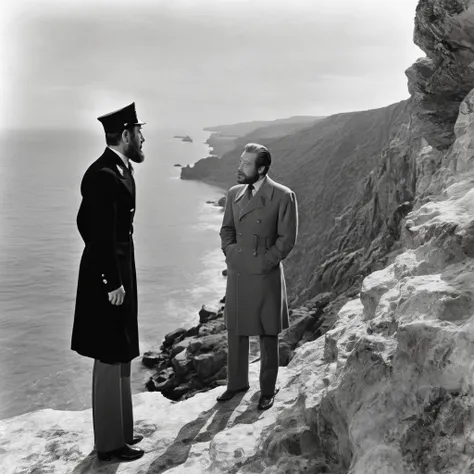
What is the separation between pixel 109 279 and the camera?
516 centimetres

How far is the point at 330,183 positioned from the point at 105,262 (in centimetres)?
5095

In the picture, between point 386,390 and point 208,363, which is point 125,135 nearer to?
point 386,390

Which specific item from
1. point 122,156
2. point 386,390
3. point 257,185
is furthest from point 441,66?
point 386,390

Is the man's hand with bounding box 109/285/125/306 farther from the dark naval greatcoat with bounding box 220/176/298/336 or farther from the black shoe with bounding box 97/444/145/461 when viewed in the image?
the dark naval greatcoat with bounding box 220/176/298/336

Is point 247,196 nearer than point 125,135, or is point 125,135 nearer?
point 125,135

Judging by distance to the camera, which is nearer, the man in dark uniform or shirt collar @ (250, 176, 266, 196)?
the man in dark uniform

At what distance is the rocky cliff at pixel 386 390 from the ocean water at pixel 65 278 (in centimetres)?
2111

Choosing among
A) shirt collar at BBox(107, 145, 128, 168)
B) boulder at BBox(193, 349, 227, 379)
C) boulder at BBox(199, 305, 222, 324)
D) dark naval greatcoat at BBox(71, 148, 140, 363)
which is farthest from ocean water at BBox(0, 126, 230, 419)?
shirt collar at BBox(107, 145, 128, 168)

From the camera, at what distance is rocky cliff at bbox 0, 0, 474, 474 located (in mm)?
3318

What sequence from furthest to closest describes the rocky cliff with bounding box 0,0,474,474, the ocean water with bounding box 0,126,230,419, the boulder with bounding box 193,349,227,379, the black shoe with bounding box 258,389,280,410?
the ocean water with bounding box 0,126,230,419 → the boulder with bounding box 193,349,227,379 → the black shoe with bounding box 258,389,280,410 → the rocky cliff with bounding box 0,0,474,474

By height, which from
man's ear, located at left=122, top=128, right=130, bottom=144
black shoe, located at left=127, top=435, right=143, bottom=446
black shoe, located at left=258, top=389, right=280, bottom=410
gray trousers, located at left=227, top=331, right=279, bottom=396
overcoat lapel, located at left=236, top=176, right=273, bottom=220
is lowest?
black shoe, located at left=127, top=435, right=143, bottom=446

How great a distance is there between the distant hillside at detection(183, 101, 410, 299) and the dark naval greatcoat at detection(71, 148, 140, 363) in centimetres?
1725

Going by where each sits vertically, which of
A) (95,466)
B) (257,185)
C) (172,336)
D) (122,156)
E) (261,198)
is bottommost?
(172,336)

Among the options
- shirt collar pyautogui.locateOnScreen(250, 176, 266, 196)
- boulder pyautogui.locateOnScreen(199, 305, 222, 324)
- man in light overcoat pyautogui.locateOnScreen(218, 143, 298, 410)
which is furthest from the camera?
boulder pyautogui.locateOnScreen(199, 305, 222, 324)
